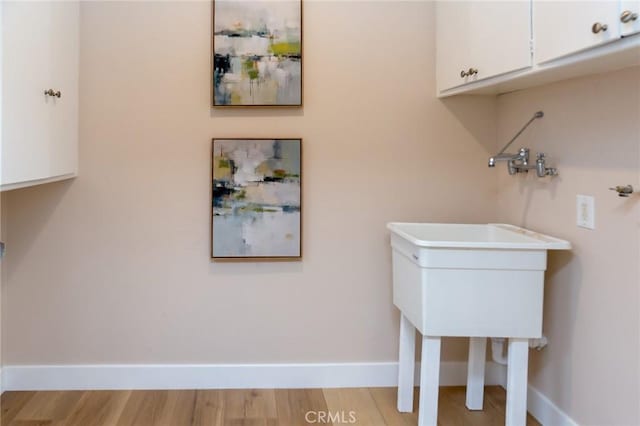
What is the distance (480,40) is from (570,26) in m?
0.60

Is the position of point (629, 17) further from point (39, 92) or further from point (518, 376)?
point (39, 92)

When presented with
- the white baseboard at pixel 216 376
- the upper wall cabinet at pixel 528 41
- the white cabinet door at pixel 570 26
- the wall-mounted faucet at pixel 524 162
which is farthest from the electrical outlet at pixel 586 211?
the white baseboard at pixel 216 376

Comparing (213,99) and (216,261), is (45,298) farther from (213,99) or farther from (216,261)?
(213,99)

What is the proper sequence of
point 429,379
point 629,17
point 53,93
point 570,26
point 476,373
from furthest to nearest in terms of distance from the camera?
1. point 476,373
2. point 53,93
3. point 429,379
4. point 570,26
5. point 629,17

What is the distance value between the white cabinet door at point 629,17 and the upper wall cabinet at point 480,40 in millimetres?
461

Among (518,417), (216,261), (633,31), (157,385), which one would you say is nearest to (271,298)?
(216,261)

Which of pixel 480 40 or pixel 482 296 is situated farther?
pixel 480 40

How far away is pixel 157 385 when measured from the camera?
276 centimetres

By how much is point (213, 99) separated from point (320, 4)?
698mm

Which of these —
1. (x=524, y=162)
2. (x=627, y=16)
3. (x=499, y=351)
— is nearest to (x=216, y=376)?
(x=499, y=351)

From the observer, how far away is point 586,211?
6.88 feet

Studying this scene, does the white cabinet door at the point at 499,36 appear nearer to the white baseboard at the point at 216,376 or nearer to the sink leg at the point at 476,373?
the sink leg at the point at 476,373

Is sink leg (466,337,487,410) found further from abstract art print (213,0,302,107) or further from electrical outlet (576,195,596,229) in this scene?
abstract art print (213,0,302,107)

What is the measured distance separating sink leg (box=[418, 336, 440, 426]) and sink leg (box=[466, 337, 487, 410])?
1.43ft
